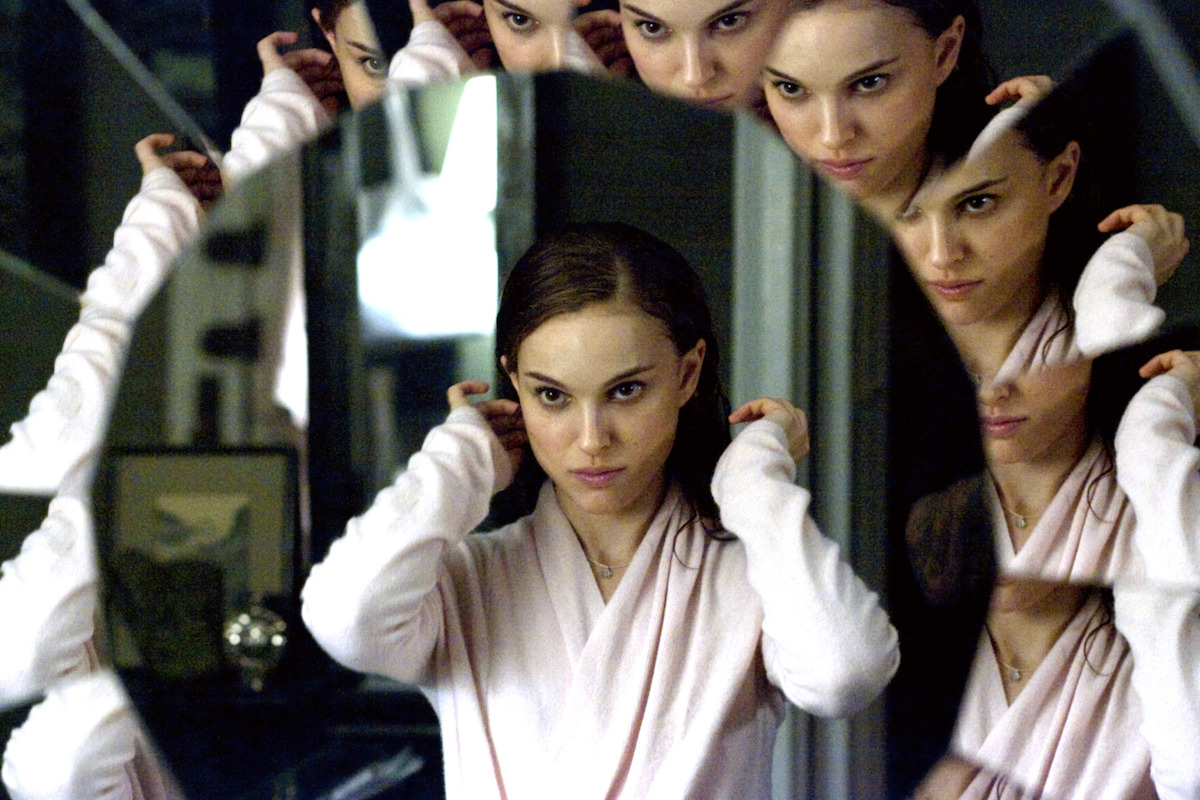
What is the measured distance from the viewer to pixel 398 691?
55 cm

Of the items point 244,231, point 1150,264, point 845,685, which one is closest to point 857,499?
point 845,685

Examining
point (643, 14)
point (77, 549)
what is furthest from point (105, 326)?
point (643, 14)

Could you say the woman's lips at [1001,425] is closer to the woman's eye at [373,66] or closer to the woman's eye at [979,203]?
the woman's eye at [979,203]

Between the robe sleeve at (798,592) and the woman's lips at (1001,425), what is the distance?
97mm

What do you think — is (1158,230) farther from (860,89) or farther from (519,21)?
(519,21)

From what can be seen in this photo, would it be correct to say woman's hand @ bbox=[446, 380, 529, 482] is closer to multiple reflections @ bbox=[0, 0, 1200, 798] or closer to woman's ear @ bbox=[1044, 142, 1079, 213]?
multiple reflections @ bbox=[0, 0, 1200, 798]

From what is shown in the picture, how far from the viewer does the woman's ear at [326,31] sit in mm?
597

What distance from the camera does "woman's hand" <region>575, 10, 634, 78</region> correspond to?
554 millimetres

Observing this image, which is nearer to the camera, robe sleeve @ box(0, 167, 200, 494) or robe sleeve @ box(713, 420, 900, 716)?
Result: robe sleeve @ box(713, 420, 900, 716)

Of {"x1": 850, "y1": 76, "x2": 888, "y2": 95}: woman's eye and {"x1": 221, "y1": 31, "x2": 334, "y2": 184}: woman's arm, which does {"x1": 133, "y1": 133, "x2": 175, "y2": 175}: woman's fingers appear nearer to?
{"x1": 221, "y1": 31, "x2": 334, "y2": 184}: woman's arm

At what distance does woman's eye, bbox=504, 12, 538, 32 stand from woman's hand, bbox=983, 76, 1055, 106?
0.22 m

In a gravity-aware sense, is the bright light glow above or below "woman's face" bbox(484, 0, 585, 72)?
below

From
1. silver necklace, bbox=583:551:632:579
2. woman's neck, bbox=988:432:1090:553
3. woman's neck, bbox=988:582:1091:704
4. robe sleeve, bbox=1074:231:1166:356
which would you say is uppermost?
robe sleeve, bbox=1074:231:1166:356

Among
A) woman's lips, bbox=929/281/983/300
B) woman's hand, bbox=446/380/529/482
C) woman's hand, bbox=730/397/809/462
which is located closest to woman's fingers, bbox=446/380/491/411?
woman's hand, bbox=446/380/529/482
